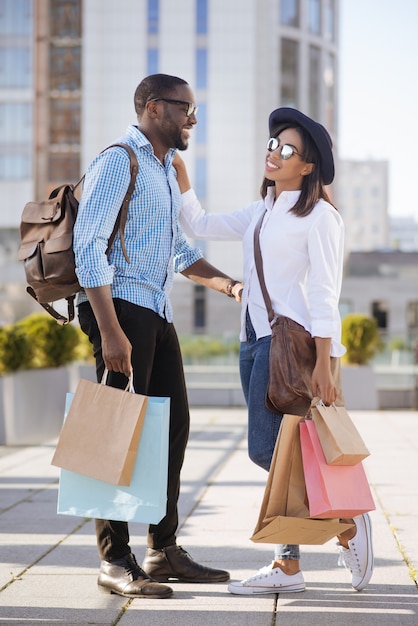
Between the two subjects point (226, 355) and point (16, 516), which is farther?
point (226, 355)

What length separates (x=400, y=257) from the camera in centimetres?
7125

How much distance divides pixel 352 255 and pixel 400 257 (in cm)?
328

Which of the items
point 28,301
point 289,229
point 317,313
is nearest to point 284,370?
point 317,313

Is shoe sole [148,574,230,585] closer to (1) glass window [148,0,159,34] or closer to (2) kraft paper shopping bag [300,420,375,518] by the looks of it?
(2) kraft paper shopping bag [300,420,375,518]

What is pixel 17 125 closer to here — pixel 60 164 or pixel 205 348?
pixel 60 164

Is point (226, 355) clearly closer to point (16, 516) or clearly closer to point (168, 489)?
point (16, 516)

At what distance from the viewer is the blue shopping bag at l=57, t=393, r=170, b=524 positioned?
3.79 metres

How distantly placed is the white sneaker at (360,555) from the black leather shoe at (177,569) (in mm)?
562

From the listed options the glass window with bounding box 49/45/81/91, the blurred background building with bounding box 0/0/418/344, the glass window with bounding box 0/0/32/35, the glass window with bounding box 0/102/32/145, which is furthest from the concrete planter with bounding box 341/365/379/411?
the glass window with bounding box 49/45/81/91

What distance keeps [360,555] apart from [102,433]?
45.5 inches

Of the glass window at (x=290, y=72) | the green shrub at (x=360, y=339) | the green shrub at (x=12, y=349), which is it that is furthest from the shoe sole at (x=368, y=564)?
the glass window at (x=290, y=72)

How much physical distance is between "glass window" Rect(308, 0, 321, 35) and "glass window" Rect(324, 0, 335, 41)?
0.47 meters

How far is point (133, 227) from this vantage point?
411 centimetres

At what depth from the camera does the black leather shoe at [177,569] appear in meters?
4.33
